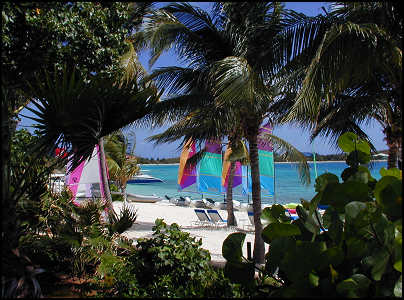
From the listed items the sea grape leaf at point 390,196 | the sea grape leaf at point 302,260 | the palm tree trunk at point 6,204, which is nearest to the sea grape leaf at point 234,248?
the sea grape leaf at point 302,260

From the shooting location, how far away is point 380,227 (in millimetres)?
2477

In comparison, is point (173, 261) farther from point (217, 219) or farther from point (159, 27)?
point (217, 219)

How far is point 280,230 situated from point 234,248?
504mm

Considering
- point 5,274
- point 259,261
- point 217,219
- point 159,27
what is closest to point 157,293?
point 5,274

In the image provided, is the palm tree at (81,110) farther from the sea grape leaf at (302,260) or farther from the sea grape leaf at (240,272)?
the sea grape leaf at (302,260)

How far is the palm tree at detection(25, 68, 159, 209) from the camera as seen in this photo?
10.0ft

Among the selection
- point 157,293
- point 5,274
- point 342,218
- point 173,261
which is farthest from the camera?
point 173,261

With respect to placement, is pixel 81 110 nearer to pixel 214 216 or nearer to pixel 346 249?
pixel 346 249

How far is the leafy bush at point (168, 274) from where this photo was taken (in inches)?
121

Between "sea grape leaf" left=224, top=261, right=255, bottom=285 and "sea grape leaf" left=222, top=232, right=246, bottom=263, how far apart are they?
0.06m

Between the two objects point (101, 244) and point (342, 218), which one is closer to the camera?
point (342, 218)

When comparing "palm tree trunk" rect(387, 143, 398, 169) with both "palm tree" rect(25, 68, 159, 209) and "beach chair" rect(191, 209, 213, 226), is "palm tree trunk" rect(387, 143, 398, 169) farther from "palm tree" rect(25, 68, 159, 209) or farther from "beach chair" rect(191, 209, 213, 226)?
"beach chair" rect(191, 209, 213, 226)

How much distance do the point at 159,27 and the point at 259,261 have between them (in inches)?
217

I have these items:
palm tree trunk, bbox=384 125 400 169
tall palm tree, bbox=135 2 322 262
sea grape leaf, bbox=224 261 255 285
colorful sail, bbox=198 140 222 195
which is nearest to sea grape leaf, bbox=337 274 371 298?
sea grape leaf, bbox=224 261 255 285
